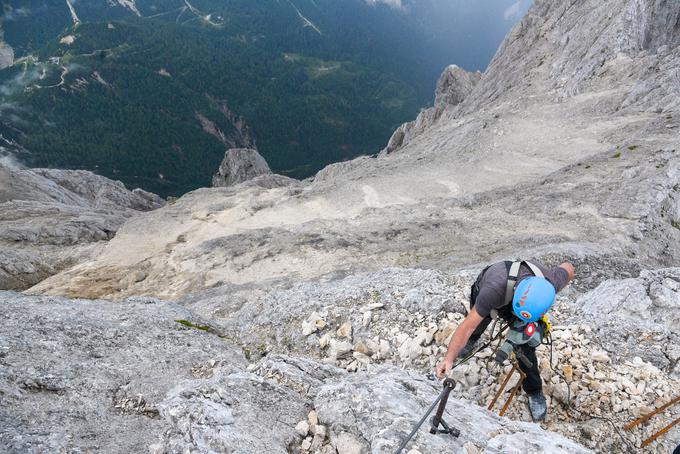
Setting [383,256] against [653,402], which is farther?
Answer: [383,256]

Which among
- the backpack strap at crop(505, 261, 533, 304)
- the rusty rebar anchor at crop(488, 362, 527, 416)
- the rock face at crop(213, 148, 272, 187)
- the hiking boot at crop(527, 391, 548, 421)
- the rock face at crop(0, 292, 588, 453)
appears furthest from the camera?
the rock face at crop(213, 148, 272, 187)

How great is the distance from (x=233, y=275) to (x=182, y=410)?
17189 mm

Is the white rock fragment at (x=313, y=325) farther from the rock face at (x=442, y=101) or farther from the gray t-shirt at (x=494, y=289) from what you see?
the rock face at (x=442, y=101)

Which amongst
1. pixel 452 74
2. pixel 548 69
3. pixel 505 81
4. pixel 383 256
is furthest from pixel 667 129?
pixel 452 74

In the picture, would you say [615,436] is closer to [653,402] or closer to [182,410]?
[653,402]

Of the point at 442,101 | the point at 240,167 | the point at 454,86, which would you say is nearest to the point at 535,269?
the point at 442,101

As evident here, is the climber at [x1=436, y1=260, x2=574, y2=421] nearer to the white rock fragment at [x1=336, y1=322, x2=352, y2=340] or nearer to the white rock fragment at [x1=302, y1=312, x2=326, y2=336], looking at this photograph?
the white rock fragment at [x1=336, y1=322, x2=352, y2=340]

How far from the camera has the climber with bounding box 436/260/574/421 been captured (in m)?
6.26

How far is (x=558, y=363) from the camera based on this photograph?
8039 millimetres

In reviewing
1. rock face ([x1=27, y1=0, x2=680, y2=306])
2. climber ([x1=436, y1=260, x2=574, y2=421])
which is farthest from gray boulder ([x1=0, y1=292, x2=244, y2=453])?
rock face ([x1=27, y1=0, x2=680, y2=306])

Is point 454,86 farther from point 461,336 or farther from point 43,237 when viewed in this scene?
point 461,336

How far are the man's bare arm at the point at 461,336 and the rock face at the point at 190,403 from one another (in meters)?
0.55

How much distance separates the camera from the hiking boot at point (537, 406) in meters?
7.22

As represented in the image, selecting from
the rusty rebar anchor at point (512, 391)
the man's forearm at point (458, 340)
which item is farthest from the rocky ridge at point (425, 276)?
the man's forearm at point (458, 340)
